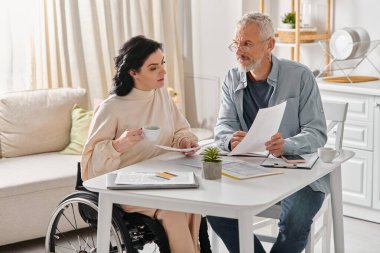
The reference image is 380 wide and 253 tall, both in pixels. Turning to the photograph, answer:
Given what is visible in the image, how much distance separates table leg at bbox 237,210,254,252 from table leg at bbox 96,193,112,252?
0.50 m

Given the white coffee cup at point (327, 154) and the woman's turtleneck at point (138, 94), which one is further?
the woman's turtleneck at point (138, 94)

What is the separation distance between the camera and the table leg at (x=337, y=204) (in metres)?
3.07

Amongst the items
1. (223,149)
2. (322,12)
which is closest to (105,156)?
(223,149)

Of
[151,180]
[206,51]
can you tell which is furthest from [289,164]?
[206,51]

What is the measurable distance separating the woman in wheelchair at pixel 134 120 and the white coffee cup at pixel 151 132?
4cm

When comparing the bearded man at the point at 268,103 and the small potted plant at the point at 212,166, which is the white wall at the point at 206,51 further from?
the small potted plant at the point at 212,166

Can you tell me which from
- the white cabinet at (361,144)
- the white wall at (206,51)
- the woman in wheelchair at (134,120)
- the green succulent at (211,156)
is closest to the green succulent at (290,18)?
the white wall at (206,51)

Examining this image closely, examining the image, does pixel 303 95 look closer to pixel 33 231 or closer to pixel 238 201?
pixel 238 201

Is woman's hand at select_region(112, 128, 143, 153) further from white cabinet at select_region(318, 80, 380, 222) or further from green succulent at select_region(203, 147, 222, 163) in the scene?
white cabinet at select_region(318, 80, 380, 222)

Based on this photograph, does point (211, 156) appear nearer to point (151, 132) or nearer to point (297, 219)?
point (151, 132)

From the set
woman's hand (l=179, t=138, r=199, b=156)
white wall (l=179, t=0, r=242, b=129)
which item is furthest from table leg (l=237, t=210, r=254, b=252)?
white wall (l=179, t=0, r=242, b=129)

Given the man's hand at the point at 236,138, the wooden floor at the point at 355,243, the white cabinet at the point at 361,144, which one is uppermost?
the man's hand at the point at 236,138

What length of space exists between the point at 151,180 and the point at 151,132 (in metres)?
0.30

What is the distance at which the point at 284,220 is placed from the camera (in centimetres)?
297
